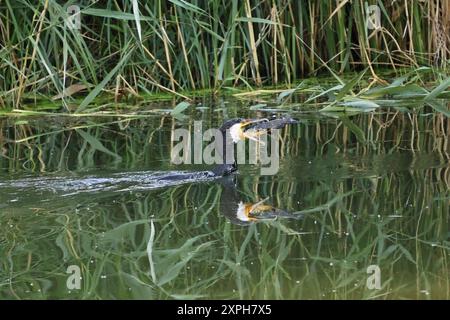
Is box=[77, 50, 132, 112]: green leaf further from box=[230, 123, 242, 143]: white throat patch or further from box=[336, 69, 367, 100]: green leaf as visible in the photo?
box=[336, 69, 367, 100]: green leaf

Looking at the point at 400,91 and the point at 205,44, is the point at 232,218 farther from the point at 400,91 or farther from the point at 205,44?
the point at 205,44

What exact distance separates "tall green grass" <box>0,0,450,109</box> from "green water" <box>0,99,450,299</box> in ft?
2.47

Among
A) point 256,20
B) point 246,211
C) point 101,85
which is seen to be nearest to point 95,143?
point 101,85

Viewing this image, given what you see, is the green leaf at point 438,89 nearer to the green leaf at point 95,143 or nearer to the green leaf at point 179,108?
the green leaf at point 179,108

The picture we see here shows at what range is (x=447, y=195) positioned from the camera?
20.5 feet

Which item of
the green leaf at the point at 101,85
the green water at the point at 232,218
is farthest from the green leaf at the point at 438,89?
the green leaf at the point at 101,85

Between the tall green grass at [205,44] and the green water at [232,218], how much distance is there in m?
0.75

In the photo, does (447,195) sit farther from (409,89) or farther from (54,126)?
(54,126)

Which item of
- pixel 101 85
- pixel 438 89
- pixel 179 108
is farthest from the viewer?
pixel 179 108

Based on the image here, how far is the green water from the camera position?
15.9 feet

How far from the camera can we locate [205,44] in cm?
987

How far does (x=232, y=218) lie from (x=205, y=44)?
4.07 m

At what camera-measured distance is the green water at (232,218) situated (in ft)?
15.9

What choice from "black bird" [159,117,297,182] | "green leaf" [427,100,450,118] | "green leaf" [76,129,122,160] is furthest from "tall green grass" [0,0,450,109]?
"black bird" [159,117,297,182]
